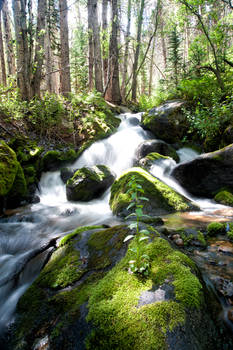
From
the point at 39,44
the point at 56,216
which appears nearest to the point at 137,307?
the point at 56,216

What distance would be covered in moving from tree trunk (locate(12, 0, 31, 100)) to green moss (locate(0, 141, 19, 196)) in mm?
4415

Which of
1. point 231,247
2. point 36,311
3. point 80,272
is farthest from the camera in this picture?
point 231,247

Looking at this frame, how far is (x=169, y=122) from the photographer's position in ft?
30.8

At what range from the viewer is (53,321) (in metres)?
1.78

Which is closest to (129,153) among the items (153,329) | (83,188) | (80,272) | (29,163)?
(83,188)

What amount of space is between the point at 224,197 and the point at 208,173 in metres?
0.89

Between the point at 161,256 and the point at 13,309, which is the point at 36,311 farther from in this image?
the point at 161,256

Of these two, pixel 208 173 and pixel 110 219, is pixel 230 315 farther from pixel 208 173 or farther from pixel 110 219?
pixel 208 173

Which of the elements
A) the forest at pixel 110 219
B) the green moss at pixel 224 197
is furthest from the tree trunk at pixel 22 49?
the green moss at pixel 224 197

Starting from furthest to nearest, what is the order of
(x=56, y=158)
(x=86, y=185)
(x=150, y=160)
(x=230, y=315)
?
1. (x=56, y=158)
2. (x=150, y=160)
3. (x=86, y=185)
4. (x=230, y=315)

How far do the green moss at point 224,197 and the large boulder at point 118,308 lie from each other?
163 inches

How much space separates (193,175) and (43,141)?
6.56m

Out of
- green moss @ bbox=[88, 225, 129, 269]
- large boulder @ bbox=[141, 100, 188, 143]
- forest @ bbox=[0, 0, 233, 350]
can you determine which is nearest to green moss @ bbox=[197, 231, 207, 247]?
forest @ bbox=[0, 0, 233, 350]

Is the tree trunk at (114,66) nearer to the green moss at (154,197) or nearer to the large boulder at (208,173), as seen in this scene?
the large boulder at (208,173)
